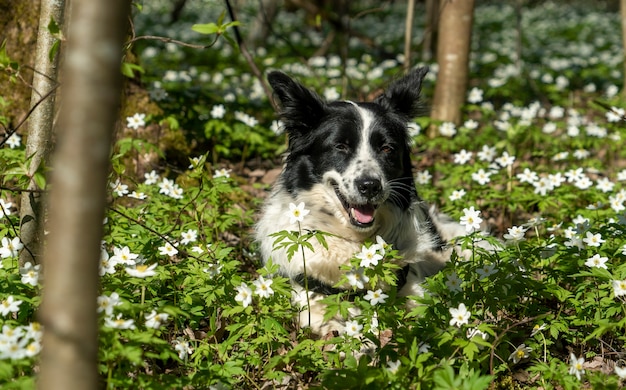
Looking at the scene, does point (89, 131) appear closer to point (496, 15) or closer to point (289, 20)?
point (289, 20)

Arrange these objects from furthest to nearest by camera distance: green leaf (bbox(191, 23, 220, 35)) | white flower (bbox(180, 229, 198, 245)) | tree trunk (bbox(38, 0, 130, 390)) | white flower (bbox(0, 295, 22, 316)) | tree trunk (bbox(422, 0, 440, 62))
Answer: tree trunk (bbox(422, 0, 440, 62))
white flower (bbox(180, 229, 198, 245))
green leaf (bbox(191, 23, 220, 35))
white flower (bbox(0, 295, 22, 316))
tree trunk (bbox(38, 0, 130, 390))

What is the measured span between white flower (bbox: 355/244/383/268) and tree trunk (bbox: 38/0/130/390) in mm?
1780

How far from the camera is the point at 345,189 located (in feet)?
15.3

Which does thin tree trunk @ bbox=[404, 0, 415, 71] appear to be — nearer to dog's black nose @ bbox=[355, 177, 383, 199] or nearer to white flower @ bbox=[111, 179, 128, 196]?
dog's black nose @ bbox=[355, 177, 383, 199]

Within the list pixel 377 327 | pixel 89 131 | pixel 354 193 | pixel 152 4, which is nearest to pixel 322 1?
pixel 152 4

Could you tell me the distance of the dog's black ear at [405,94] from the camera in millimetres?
5301

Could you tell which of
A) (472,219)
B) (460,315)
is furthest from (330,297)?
(472,219)

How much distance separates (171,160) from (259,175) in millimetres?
1063

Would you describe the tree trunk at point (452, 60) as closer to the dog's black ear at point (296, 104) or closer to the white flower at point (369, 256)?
the dog's black ear at point (296, 104)

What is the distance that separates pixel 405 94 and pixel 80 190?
3.78 meters

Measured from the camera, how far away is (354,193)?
4617 mm

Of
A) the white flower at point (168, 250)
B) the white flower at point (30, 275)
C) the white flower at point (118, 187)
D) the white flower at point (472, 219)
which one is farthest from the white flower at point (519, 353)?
the white flower at point (118, 187)

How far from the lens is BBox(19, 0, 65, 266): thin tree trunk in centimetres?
381

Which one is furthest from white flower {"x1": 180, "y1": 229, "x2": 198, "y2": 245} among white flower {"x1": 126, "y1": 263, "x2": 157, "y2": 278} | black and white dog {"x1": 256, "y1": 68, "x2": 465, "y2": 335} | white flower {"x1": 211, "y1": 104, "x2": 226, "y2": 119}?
white flower {"x1": 211, "y1": 104, "x2": 226, "y2": 119}
